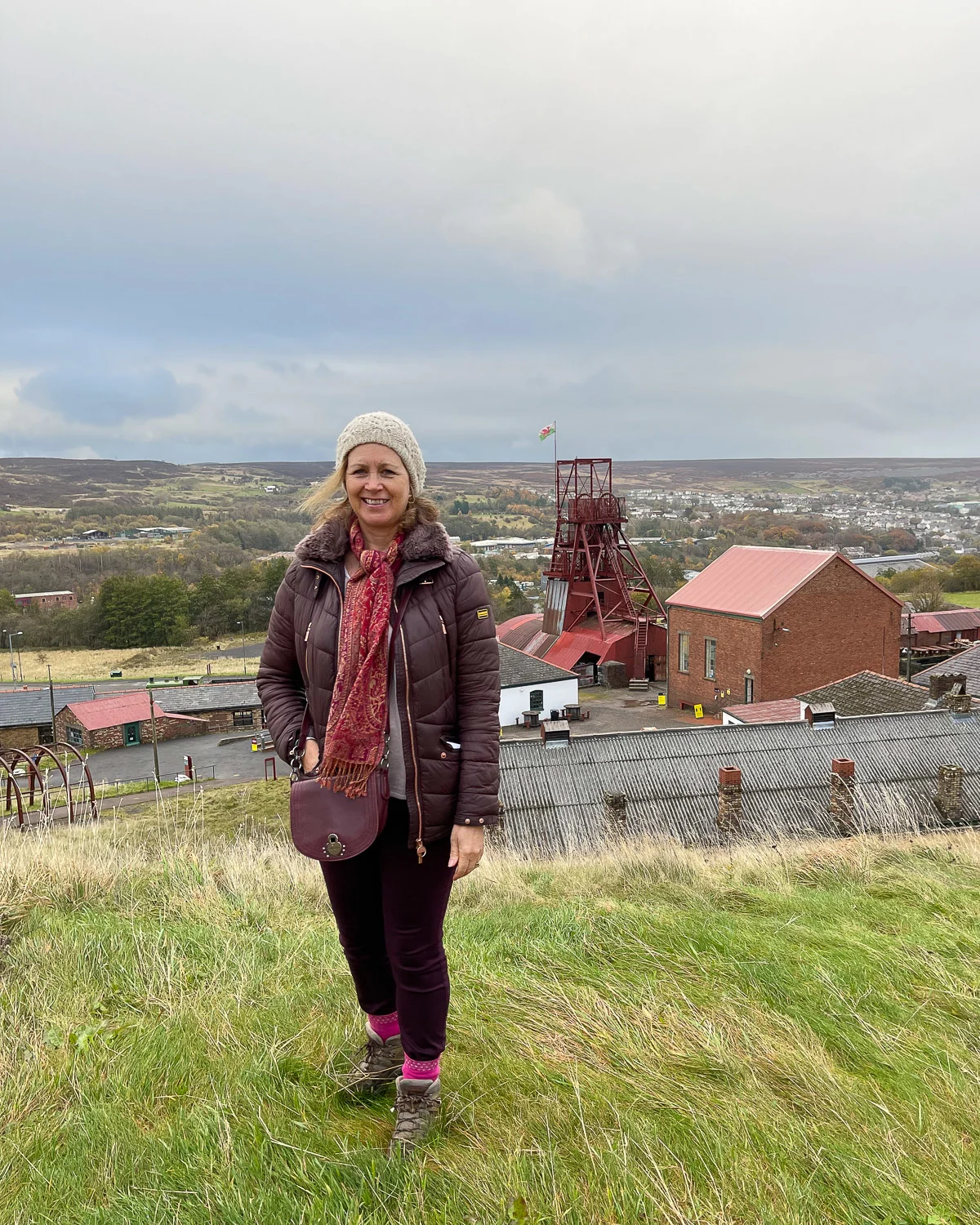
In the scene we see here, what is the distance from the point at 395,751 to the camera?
243 centimetres

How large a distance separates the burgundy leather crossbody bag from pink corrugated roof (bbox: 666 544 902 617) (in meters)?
27.8

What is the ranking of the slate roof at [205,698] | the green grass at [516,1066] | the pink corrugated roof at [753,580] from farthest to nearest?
the slate roof at [205,698] → the pink corrugated roof at [753,580] → the green grass at [516,1066]

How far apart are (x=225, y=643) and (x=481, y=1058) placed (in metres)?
73.5

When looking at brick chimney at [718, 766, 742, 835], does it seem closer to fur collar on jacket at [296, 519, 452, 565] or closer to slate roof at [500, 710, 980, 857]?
slate roof at [500, 710, 980, 857]

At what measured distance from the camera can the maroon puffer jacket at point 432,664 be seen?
94.2 inches

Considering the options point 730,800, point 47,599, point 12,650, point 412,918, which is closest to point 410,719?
point 412,918

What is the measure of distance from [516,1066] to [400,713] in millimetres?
1204

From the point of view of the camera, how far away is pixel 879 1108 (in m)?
2.29

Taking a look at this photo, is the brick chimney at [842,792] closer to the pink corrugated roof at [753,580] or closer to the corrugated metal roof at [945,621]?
the pink corrugated roof at [753,580]

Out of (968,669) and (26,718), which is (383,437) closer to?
(968,669)

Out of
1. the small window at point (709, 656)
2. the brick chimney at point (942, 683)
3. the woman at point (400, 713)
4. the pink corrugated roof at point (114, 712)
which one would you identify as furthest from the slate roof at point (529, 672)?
the woman at point (400, 713)

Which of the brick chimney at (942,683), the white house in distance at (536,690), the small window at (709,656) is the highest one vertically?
the brick chimney at (942,683)

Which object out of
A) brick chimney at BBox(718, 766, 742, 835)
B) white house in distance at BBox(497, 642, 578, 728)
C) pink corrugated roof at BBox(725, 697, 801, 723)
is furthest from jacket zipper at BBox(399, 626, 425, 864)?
white house in distance at BBox(497, 642, 578, 728)

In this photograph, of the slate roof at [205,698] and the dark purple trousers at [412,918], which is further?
the slate roof at [205,698]
